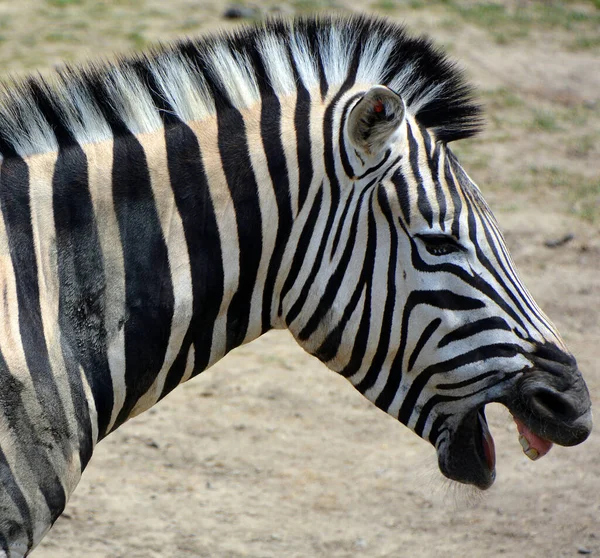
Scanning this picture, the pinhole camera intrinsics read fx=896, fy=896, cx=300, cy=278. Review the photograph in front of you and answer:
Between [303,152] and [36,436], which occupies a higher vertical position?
[303,152]

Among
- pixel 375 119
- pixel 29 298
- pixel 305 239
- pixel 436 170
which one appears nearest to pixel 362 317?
pixel 305 239

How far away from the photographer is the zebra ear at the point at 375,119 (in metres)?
2.77

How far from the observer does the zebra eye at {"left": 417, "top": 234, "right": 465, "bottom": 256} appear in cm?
286

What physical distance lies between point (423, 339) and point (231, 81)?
1.06 m

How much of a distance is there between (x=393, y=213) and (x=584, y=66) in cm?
973

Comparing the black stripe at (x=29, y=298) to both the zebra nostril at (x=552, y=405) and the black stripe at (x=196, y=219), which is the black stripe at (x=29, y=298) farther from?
the zebra nostril at (x=552, y=405)

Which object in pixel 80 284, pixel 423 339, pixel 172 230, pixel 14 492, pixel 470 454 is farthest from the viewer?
pixel 470 454

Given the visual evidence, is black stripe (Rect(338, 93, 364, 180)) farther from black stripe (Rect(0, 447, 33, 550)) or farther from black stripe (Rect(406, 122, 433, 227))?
black stripe (Rect(0, 447, 33, 550))

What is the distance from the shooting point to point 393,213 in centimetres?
286

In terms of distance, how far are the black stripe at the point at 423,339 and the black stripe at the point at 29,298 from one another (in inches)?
44.3

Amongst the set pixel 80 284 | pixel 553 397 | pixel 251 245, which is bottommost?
pixel 553 397

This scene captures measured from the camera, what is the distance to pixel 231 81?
2967mm

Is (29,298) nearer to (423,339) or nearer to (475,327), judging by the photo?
(423,339)

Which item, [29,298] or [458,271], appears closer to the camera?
[29,298]
